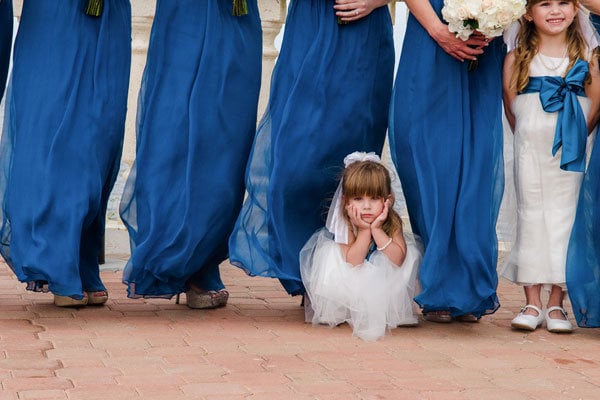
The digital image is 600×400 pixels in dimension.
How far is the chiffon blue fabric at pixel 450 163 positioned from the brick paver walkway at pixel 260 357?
23cm

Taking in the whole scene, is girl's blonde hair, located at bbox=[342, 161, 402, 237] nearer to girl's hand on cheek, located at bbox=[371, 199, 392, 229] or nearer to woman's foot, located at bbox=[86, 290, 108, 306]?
girl's hand on cheek, located at bbox=[371, 199, 392, 229]

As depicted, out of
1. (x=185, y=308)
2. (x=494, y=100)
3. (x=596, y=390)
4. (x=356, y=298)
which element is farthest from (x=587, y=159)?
(x=185, y=308)

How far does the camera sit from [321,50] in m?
5.39

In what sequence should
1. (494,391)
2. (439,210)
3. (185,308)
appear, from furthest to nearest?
(185,308) → (439,210) → (494,391)

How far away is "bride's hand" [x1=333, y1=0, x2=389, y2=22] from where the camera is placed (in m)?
5.36

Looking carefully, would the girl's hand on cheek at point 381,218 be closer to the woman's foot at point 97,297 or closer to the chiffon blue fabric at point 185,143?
the chiffon blue fabric at point 185,143

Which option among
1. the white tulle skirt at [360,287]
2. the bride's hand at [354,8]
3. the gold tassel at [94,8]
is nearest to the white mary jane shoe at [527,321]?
the white tulle skirt at [360,287]

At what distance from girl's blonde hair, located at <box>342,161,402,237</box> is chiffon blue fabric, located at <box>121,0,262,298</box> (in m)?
0.54

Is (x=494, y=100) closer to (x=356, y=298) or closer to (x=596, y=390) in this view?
(x=356, y=298)

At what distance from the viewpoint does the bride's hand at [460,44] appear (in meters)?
5.19

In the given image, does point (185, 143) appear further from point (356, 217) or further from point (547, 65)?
point (547, 65)

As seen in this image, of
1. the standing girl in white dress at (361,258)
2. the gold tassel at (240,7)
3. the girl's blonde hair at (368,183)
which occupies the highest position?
the gold tassel at (240,7)

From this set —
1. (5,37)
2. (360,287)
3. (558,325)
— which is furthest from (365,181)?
(5,37)

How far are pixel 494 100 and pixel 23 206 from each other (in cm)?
216
